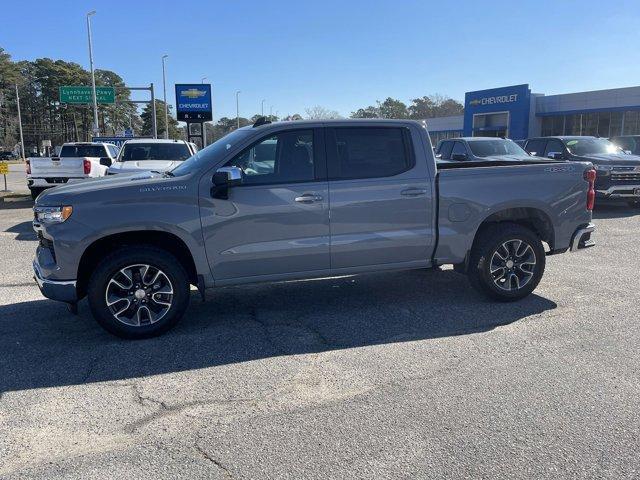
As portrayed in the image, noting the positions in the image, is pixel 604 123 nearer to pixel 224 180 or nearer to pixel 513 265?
pixel 513 265

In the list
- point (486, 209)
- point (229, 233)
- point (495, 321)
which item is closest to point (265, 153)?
point (229, 233)

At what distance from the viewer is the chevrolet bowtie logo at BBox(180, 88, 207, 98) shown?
27000mm

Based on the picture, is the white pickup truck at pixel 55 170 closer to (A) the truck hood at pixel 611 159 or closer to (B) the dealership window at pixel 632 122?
(A) the truck hood at pixel 611 159

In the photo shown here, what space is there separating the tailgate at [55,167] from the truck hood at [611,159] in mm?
13867

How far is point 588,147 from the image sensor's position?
47.9ft

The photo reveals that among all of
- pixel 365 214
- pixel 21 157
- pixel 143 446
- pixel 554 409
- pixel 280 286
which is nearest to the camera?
pixel 143 446

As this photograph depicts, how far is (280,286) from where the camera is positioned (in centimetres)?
666

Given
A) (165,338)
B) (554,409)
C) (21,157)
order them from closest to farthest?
(554,409), (165,338), (21,157)

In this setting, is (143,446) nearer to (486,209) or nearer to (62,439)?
(62,439)

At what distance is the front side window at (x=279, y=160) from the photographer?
5016mm

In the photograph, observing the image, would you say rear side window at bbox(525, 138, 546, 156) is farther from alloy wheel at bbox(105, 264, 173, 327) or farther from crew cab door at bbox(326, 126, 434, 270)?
alloy wheel at bbox(105, 264, 173, 327)

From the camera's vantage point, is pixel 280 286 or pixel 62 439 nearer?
pixel 62 439

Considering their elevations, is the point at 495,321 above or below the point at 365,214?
below

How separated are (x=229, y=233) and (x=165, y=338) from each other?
1141 millimetres
